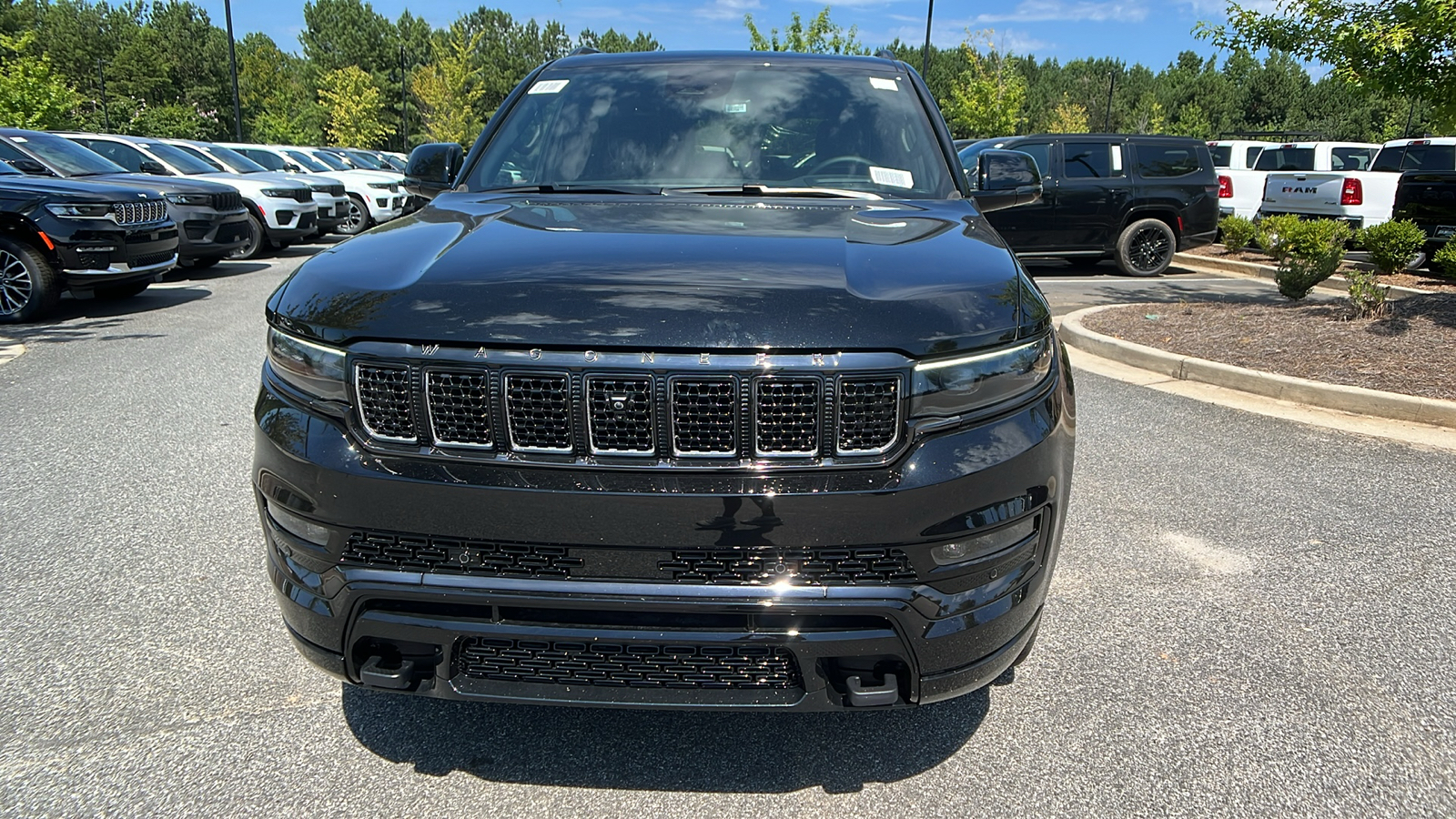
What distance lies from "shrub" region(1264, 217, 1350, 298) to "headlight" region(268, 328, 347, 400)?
9289 mm

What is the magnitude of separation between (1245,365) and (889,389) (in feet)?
20.5

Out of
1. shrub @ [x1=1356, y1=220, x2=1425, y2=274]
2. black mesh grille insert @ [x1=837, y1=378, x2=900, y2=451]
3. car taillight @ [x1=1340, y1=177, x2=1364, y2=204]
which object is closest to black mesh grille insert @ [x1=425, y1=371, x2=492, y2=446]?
black mesh grille insert @ [x1=837, y1=378, x2=900, y2=451]

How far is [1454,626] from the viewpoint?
3379 millimetres

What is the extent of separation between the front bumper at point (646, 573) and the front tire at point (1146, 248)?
12.7m

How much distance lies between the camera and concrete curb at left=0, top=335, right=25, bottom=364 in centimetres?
771

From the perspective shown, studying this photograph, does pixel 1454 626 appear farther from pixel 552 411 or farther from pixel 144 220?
pixel 144 220

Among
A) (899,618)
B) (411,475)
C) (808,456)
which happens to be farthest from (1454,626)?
(411,475)

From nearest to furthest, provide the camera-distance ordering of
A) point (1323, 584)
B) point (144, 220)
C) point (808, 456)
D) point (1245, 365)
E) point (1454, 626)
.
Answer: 1. point (808, 456)
2. point (1454, 626)
3. point (1323, 584)
4. point (1245, 365)
5. point (144, 220)

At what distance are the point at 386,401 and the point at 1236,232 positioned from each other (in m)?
15.6

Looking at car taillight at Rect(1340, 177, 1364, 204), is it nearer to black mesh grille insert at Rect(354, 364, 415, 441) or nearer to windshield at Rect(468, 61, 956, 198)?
windshield at Rect(468, 61, 956, 198)

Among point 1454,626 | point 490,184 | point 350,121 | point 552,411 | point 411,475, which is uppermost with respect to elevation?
point 350,121

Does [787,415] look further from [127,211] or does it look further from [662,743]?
[127,211]

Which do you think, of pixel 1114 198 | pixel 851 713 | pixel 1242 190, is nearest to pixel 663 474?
pixel 851 713

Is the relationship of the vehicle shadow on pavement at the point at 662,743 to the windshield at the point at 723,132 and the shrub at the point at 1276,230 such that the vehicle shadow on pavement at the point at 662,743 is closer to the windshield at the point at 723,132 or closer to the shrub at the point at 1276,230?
the windshield at the point at 723,132
